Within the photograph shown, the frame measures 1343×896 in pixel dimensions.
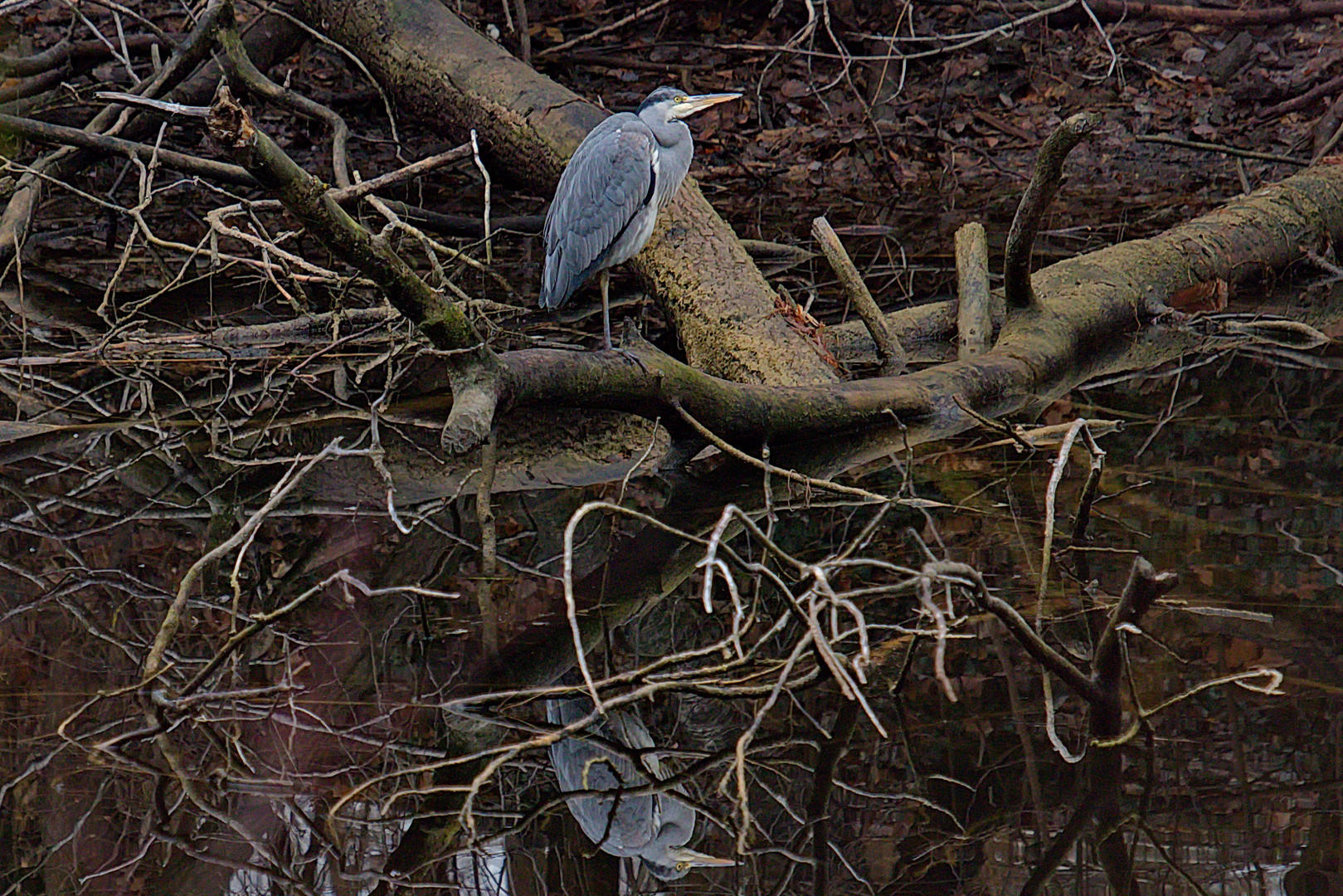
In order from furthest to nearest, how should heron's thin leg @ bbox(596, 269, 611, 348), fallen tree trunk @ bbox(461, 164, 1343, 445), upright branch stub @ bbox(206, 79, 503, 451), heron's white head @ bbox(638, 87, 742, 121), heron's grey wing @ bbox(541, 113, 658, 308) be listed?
heron's white head @ bbox(638, 87, 742, 121) → heron's grey wing @ bbox(541, 113, 658, 308) → heron's thin leg @ bbox(596, 269, 611, 348) → fallen tree trunk @ bbox(461, 164, 1343, 445) → upright branch stub @ bbox(206, 79, 503, 451)

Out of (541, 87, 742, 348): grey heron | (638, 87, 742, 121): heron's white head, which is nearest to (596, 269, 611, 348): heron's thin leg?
(541, 87, 742, 348): grey heron

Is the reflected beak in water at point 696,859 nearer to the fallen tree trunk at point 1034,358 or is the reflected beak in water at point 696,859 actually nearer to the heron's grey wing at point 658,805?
the heron's grey wing at point 658,805

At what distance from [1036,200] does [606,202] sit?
1.31m

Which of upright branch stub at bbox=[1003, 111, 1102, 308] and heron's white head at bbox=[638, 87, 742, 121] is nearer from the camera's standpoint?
upright branch stub at bbox=[1003, 111, 1102, 308]

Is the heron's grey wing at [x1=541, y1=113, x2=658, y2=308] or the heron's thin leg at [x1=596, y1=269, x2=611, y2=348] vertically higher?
the heron's grey wing at [x1=541, y1=113, x2=658, y2=308]

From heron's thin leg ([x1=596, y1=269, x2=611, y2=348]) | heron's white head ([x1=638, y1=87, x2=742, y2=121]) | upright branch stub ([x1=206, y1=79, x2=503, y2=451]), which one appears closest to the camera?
upright branch stub ([x1=206, y1=79, x2=503, y2=451])

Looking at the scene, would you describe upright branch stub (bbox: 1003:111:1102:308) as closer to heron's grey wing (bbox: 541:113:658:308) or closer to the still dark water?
the still dark water

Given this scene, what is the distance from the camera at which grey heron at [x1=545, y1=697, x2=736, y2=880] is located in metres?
2.10

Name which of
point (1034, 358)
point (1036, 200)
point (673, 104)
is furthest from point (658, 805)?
point (673, 104)

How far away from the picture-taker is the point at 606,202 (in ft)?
13.8

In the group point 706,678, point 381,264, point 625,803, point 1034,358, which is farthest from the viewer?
point 1034,358

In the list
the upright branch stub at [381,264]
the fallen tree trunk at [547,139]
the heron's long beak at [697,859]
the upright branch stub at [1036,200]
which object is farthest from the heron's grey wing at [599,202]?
the heron's long beak at [697,859]

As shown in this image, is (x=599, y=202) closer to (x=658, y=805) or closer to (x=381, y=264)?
(x=381, y=264)

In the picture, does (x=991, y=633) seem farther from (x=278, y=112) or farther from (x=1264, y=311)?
(x=278, y=112)
